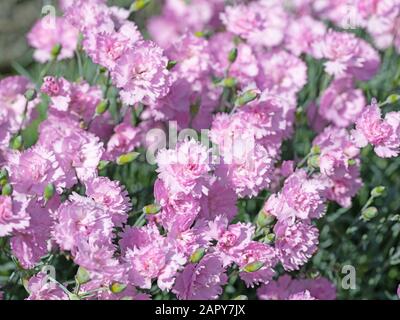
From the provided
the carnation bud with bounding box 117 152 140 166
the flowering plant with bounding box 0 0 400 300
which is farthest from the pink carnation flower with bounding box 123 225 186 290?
the carnation bud with bounding box 117 152 140 166

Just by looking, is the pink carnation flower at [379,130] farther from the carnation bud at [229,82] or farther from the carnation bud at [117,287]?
the carnation bud at [117,287]

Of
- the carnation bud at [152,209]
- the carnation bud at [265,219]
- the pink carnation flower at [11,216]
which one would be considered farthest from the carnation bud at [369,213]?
the pink carnation flower at [11,216]

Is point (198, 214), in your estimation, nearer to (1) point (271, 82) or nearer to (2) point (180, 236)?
(2) point (180, 236)

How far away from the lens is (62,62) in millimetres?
2305

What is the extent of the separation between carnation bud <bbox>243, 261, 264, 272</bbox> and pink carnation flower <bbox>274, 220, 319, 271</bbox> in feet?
0.30

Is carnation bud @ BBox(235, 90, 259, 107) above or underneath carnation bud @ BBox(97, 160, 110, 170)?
above

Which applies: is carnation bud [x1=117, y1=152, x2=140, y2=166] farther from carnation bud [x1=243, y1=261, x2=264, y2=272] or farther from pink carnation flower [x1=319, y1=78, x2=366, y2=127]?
pink carnation flower [x1=319, y1=78, x2=366, y2=127]

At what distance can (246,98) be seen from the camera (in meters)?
1.71

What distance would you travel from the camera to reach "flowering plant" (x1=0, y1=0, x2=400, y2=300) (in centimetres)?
147

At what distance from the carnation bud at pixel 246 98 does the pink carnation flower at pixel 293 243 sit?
1.00ft

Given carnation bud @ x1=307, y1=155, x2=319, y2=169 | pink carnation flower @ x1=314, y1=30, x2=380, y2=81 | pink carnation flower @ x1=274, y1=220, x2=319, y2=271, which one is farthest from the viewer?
pink carnation flower @ x1=314, y1=30, x2=380, y2=81

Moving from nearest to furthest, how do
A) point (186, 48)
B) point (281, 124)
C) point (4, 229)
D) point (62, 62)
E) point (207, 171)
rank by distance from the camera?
point (4, 229), point (207, 171), point (281, 124), point (186, 48), point (62, 62)
